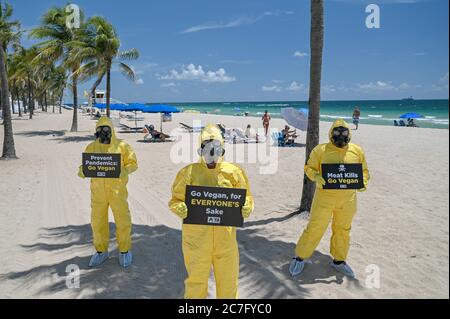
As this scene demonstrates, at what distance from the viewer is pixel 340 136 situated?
445cm

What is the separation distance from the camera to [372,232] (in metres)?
6.19

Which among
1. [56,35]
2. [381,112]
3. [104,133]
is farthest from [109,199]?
[381,112]

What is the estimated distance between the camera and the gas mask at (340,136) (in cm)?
442

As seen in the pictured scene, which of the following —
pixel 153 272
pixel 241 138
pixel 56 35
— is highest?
pixel 56 35

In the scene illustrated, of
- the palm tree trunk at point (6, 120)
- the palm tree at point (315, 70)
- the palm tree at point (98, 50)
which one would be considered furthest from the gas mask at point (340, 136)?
the palm tree at point (98, 50)

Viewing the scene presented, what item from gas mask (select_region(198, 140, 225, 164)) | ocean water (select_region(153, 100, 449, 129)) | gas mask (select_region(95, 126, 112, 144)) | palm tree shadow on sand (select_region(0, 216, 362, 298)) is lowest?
palm tree shadow on sand (select_region(0, 216, 362, 298))

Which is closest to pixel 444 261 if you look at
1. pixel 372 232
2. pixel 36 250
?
pixel 372 232

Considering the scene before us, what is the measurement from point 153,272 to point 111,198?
1126 mm

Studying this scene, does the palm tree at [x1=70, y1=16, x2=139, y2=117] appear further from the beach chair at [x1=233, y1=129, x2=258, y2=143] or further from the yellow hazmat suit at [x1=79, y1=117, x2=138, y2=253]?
the yellow hazmat suit at [x1=79, y1=117, x2=138, y2=253]

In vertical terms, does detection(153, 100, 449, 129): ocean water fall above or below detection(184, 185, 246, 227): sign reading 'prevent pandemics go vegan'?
above

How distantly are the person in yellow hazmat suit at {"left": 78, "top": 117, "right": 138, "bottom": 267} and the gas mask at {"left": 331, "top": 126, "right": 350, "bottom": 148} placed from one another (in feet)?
8.68

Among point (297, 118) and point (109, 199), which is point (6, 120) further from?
point (297, 118)

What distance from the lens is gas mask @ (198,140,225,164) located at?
11.2ft

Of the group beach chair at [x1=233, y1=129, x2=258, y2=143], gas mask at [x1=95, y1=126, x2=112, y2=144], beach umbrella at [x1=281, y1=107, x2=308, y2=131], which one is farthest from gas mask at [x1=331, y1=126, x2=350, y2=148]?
beach umbrella at [x1=281, y1=107, x2=308, y2=131]
